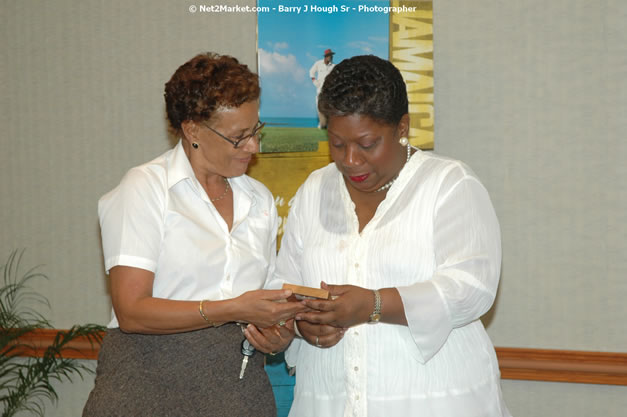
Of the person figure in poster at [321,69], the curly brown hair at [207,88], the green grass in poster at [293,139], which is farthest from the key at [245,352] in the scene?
the person figure in poster at [321,69]

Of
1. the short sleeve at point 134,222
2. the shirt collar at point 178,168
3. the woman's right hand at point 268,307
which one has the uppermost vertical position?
the shirt collar at point 178,168

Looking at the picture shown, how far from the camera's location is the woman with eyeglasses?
2289 millimetres

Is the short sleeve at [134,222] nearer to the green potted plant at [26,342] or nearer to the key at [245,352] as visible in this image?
the key at [245,352]

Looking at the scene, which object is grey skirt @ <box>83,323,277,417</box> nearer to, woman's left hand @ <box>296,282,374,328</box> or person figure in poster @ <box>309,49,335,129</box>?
woman's left hand @ <box>296,282,374,328</box>

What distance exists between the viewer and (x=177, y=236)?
2.42 metres

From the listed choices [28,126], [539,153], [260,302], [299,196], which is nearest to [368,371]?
[260,302]

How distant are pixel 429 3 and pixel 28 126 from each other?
272 centimetres

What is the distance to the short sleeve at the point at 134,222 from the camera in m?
2.30

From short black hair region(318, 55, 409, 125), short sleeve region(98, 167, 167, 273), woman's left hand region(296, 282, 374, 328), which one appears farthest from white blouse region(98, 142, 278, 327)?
short black hair region(318, 55, 409, 125)

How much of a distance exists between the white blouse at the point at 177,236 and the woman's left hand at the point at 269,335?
0.18 m

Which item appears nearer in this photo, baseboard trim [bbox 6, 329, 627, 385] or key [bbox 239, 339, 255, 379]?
key [bbox 239, 339, 255, 379]

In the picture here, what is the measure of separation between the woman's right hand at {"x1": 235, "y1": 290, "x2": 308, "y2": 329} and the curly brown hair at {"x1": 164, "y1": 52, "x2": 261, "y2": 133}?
778 mm

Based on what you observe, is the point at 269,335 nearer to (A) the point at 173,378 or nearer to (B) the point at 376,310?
(A) the point at 173,378

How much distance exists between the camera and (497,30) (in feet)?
11.4
